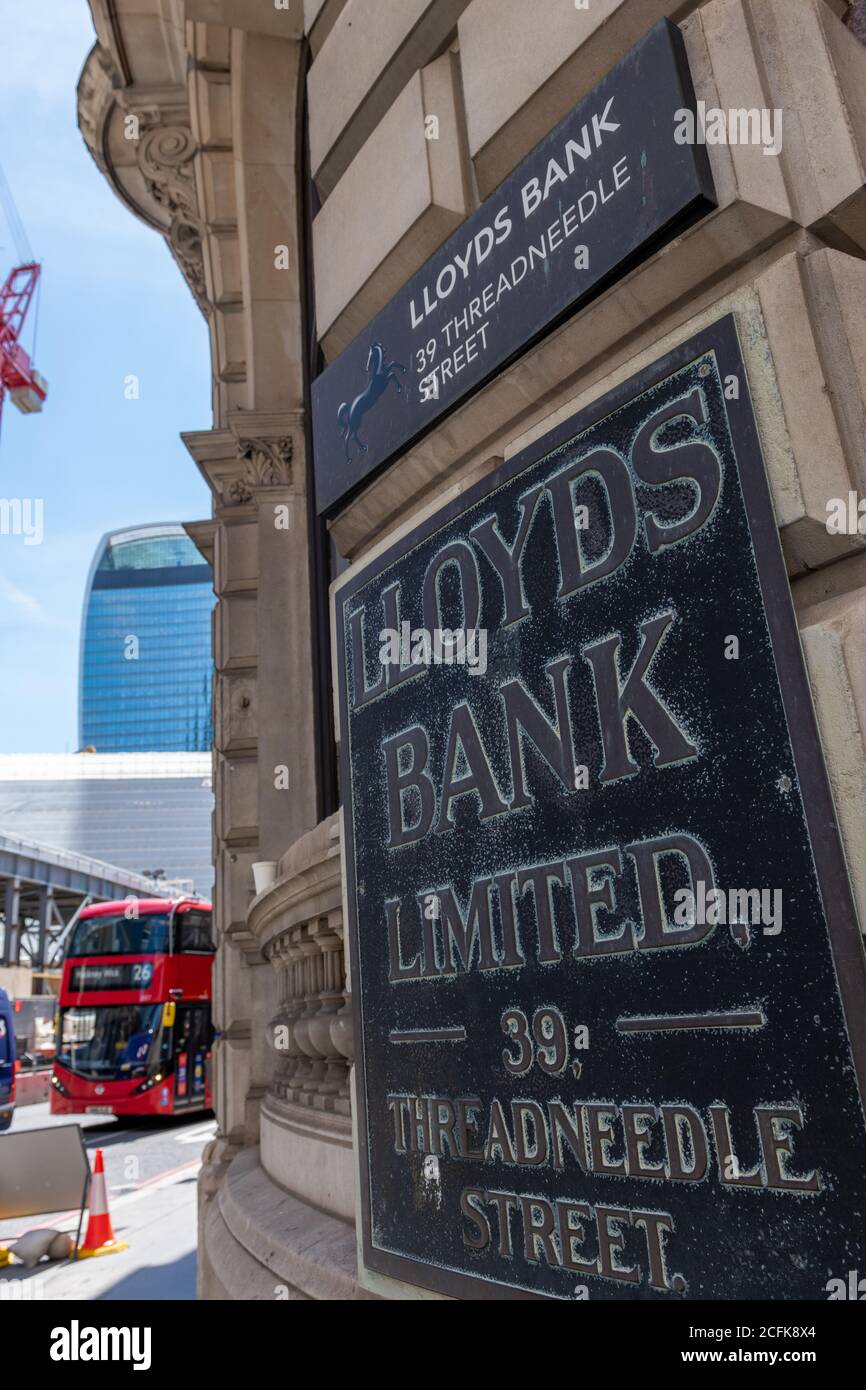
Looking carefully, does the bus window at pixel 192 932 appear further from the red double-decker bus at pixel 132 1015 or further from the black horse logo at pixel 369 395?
the black horse logo at pixel 369 395

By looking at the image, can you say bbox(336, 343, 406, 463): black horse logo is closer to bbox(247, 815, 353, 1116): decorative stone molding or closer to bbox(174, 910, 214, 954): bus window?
bbox(247, 815, 353, 1116): decorative stone molding

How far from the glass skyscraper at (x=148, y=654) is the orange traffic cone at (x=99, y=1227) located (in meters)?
130

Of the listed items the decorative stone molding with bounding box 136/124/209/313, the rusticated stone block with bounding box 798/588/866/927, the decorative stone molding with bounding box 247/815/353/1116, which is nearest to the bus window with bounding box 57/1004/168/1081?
the decorative stone molding with bounding box 136/124/209/313

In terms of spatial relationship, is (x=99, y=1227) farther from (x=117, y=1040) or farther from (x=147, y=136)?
(x=117, y=1040)

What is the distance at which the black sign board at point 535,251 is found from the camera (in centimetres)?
200

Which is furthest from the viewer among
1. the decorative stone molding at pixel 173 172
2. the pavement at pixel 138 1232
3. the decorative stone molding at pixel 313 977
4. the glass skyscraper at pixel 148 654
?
the glass skyscraper at pixel 148 654

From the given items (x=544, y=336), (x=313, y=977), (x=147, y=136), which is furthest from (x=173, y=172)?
(x=544, y=336)

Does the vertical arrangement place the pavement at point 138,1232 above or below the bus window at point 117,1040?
below

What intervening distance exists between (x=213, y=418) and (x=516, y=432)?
915cm

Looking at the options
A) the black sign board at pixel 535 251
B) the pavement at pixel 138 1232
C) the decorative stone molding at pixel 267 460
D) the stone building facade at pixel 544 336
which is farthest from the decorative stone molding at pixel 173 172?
the pavement at pixel 138 1232

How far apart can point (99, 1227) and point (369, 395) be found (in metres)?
7.74

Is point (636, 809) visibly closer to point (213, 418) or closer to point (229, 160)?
point (229, 160)

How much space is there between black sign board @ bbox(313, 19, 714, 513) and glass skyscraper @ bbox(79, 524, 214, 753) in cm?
13537

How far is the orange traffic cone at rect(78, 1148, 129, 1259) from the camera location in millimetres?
7797
